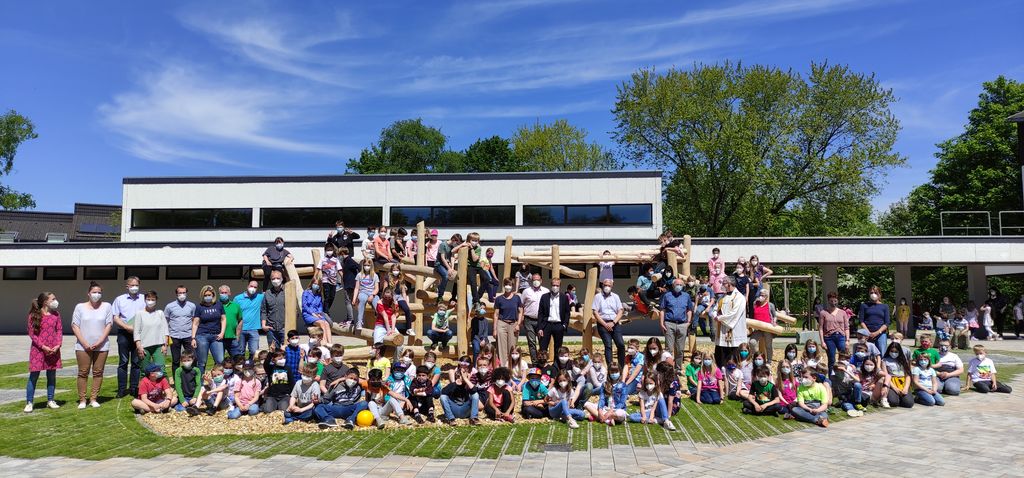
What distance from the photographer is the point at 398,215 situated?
102ft

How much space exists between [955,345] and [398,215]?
2221cm

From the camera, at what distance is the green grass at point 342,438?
905cm

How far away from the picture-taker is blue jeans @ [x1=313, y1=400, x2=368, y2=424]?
1084 centimetres

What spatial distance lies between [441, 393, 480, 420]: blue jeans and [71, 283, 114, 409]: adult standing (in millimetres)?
5970

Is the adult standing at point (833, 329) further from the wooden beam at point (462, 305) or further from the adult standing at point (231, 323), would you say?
the adult standing at point (231, 323)

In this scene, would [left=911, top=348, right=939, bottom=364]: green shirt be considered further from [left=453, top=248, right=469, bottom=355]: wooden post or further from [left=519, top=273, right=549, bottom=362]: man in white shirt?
[left=453, top=248, right=469, bottom=355]: wooden post

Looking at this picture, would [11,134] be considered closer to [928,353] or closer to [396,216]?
[396,216]

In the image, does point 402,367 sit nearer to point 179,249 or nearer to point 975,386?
point 975,386

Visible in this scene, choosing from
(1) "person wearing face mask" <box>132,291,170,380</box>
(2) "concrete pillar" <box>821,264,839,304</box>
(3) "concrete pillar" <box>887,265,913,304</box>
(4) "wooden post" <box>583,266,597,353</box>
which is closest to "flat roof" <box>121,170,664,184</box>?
(2) "concrete pillar" <box>821,264,839,304</box>

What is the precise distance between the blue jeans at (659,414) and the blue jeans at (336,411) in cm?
425

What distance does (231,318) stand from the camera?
1309 cm

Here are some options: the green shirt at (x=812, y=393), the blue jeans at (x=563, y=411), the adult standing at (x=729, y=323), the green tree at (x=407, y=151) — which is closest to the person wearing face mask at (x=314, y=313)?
the blue jeans at (x=563, y=411)

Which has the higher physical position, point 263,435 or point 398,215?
point 398,215

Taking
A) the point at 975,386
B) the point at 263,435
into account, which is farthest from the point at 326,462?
the point at 975,386
